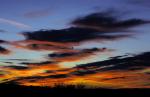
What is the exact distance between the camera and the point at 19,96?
14.8m

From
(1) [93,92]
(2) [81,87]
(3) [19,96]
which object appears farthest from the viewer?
(2) [81,87]

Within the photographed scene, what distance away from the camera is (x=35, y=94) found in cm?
1531

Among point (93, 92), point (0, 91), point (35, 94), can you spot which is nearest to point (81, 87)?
point (93, 92)

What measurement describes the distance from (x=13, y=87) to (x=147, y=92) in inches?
218

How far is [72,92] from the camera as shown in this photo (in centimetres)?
1571

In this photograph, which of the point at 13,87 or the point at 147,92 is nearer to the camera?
the point at 13,87

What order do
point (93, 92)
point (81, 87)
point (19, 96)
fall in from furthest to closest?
point (81, 87), point (93, 92), point (19, 96)

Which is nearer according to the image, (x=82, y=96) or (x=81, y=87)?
(x=82, y=96)

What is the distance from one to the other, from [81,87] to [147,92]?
2.76 meters

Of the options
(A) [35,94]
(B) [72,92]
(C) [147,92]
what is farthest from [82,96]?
(C) [147,92]

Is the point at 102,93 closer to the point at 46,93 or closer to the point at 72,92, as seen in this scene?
the point at 72,92

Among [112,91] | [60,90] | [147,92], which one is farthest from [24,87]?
[147,92]

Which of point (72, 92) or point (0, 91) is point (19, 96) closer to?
point (0, 91)

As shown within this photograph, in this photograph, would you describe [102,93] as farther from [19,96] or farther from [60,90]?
[19,96]
